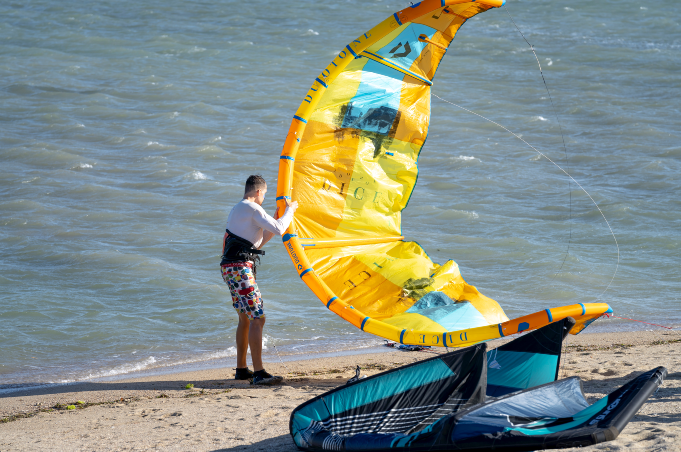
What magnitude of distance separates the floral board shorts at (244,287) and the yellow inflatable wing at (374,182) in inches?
18.9

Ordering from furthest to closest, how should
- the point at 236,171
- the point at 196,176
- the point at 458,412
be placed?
the point at 236,171, the point at 196,176, the point at 458,412

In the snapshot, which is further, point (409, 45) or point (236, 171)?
point (236, 171)

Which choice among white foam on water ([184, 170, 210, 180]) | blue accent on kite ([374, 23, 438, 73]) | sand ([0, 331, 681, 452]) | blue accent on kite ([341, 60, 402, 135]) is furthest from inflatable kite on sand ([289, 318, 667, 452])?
white foam on water ([184, 170, 210, 180])

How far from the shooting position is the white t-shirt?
193 inches

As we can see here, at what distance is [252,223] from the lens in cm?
496

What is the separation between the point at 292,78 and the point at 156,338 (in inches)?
574

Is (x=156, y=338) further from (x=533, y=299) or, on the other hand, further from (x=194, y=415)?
(x=533, y=299)

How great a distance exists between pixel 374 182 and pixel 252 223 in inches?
67.3

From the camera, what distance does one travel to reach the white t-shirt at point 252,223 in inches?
193

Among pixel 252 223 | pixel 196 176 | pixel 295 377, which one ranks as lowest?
pixel 295 377

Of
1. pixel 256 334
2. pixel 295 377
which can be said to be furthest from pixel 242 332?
pixel 295 377

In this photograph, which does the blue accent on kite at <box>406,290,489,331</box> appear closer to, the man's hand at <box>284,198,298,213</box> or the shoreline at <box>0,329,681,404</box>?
the shoreline at <box>0,329,681,404</box>

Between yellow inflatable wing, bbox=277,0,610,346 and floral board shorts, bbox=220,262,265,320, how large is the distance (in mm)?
480

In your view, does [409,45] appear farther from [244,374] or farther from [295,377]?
[244,374]
